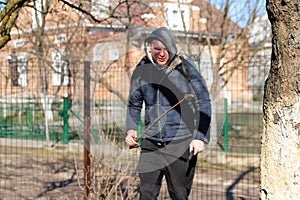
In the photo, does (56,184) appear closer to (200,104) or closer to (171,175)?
(171,175)

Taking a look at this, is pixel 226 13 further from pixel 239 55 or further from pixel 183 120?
pixel 183 120

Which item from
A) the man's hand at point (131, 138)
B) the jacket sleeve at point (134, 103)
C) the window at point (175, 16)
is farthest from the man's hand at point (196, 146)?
the window at point (175, 16)

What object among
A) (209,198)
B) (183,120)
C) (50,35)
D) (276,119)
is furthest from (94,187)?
(50,35)

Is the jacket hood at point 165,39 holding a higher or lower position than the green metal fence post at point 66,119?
higher

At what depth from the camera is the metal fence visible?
5652 mm

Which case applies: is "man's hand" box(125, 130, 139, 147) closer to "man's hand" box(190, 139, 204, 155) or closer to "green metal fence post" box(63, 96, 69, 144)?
"man's hand" box(190, 139, 204, 155)

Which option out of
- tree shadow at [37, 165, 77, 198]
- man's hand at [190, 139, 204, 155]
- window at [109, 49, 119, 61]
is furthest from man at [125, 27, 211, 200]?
tree shadow at [37, 165, 77, 198]

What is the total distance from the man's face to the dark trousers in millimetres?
708

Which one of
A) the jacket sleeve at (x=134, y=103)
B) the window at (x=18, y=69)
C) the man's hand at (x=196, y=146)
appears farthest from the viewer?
the window at (x=18, y=69)

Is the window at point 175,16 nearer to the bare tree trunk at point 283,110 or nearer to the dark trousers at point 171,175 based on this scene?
the dark trousers at point 171,175

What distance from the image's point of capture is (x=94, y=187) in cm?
548

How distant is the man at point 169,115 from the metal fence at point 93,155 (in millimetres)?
1131

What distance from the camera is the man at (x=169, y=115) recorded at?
4273 mm

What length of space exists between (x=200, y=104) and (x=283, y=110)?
5.72 ft
